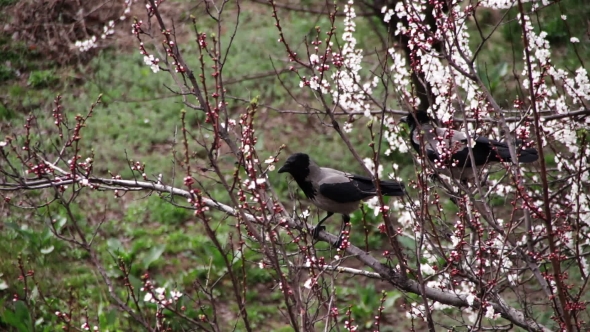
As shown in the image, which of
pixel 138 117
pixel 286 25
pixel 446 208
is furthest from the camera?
pixel 286 25

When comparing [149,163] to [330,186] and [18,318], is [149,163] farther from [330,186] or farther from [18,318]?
[330,186]

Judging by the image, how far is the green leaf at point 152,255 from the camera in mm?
7285

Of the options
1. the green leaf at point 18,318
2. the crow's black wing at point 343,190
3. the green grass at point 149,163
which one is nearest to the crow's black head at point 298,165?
the crow's black wing at point 343,190

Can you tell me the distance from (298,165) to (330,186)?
29 centimetres

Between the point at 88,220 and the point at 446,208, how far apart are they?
4201 mm

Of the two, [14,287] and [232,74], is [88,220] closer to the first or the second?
[14,287]

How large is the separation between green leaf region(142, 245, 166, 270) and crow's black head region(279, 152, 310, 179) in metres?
2.43

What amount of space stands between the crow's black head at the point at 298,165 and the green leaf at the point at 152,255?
243 centimetres

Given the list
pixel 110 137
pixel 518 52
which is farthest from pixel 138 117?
pixel 518 52

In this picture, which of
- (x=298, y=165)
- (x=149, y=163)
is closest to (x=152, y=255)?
(x=149, y=163)

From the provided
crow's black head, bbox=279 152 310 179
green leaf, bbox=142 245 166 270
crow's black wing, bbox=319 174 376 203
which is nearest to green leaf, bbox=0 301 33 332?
green leaf, bbox=142 245 166 270

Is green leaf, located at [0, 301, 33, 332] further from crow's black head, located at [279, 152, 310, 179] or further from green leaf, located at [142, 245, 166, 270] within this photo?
crow's black head, located at [279, 152, 310, 179]

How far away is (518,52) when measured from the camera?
1020 centimetres

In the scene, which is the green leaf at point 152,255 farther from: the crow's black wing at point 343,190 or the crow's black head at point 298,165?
the crow's black wing at point 343,190
